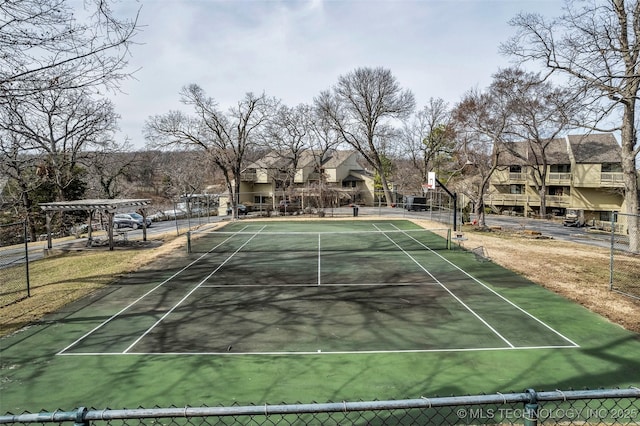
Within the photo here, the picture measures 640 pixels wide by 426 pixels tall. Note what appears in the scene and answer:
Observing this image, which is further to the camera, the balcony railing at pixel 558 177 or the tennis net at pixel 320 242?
the balcony railing at pixel 558 177

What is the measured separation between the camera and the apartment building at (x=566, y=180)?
46219 mm

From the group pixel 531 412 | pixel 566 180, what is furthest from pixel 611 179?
pixel 531 412

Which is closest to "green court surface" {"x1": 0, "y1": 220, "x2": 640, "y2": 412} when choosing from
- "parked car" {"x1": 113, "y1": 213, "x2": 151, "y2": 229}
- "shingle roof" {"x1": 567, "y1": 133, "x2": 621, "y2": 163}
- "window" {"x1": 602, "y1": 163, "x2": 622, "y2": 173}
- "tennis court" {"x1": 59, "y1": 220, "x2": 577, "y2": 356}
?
"tennis court" {"x1": 59, "y1": 220, "x2": 577, "y2": 356}

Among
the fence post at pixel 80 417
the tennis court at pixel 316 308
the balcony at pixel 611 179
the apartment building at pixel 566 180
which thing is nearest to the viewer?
the fence post at pixel 80 417

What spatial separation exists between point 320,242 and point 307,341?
1433 cm

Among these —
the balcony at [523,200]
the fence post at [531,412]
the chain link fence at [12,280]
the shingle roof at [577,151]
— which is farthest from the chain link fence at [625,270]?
the balcony at [523,200]

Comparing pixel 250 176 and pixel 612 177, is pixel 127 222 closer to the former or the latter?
pixel 250 176

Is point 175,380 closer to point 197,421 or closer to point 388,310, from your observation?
point 197,421

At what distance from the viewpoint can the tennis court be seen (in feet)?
32.1

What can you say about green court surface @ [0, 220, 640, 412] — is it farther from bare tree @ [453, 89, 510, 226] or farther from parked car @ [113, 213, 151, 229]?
parked car @ [113, 213, 151, 229]

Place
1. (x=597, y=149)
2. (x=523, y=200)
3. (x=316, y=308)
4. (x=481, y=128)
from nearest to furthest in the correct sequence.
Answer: (x=316, y=308), (x=481, y=128), (x=597, y=149), (x=523, y=200)

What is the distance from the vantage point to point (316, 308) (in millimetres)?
12484

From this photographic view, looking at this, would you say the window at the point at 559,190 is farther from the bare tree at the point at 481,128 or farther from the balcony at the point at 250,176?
the balcony at the point at 250,176

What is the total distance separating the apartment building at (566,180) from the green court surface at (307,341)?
3494cm
